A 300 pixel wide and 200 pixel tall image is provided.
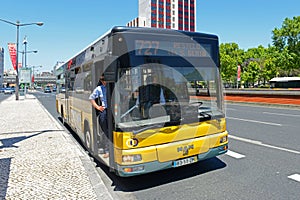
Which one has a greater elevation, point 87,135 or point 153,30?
point 153,30

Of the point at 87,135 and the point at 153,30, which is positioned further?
the point at 87,135

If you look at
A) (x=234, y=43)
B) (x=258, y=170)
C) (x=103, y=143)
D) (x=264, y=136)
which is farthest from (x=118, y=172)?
(x=234, y=43)

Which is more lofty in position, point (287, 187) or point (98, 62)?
point (98, 62)

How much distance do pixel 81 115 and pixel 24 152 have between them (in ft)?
5.90

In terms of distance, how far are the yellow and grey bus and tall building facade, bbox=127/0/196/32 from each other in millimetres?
103006

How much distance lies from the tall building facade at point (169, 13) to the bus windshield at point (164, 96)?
102995 millimetres

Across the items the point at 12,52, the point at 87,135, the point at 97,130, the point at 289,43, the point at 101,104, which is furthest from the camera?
the point at 289,43

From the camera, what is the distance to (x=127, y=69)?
436 cm

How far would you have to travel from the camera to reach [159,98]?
15.9 ft

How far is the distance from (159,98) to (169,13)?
113282 mm

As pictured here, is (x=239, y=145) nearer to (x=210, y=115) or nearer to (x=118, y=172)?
(x=210, y=115)

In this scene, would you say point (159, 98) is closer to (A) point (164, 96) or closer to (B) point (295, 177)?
(A) point (164, 96)

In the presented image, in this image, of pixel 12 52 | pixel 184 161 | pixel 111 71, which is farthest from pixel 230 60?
pixel 111 71

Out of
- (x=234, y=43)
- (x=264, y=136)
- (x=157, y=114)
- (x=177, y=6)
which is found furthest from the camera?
(x=177, y=6)
